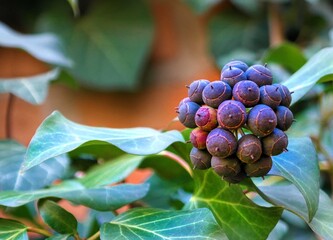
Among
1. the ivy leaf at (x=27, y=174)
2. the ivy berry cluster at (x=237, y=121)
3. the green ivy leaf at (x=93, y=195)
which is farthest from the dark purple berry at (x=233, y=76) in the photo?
the ivy leaf at (x=27, y=174)

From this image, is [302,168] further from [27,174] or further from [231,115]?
[27,174]

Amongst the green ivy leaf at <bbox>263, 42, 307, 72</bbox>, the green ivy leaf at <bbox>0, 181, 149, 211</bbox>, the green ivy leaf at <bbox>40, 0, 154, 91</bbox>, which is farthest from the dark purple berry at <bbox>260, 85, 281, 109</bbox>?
the green ivy leaf at <bbox>40, 0, 154, 91</bbox>

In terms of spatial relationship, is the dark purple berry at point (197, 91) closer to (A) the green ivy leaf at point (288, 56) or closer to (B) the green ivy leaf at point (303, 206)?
(B) the green ivy leaf at point (303, 206)

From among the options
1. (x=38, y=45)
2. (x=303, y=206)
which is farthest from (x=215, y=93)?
(x=38, y=45)

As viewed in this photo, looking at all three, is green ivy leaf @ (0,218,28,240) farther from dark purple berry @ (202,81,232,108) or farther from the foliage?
dark purple berry @ (202,81,232,108)

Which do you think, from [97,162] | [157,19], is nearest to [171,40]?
[157,19]

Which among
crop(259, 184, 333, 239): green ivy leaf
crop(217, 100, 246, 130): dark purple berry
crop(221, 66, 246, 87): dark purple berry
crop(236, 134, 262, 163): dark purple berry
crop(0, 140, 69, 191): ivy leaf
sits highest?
crop(221, 66, 246, 87): dark purple berry
